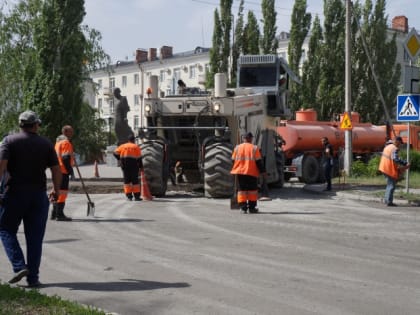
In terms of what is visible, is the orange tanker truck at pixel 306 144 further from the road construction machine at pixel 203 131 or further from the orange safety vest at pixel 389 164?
the orange safety vest at pixel 389 164

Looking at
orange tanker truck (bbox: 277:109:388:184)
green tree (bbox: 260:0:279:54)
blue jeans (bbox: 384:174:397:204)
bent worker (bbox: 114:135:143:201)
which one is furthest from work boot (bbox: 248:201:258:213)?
green tree (bbox: 260:0:279:54)

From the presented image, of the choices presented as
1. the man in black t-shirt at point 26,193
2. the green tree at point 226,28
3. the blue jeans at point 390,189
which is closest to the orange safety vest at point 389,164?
the blue jeans at point 390,189

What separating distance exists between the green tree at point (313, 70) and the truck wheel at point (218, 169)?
26.0 meters

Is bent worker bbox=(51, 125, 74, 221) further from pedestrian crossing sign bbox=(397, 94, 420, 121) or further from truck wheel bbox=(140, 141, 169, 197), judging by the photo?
pedestrian crossing sign bbox=(397, 94, 420, 121)

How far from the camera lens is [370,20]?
149 ft

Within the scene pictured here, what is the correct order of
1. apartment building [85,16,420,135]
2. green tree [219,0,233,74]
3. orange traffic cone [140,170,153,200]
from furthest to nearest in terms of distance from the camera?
apartment building [85,16,420,135] < green tree [219,0,233,74] < orange traffic cone [140,170,153,200]

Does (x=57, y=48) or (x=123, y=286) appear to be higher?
(x=57, y=48)

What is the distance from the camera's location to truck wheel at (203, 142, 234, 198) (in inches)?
623

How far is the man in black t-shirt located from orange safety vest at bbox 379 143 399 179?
10.6 meters

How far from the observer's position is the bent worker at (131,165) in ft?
52.7

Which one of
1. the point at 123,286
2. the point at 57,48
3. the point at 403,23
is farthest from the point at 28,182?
the point at 403,23

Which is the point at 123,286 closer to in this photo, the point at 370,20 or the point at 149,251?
the point at 149,251

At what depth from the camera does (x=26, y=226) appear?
23.0 ft

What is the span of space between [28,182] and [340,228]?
20.4 ft
